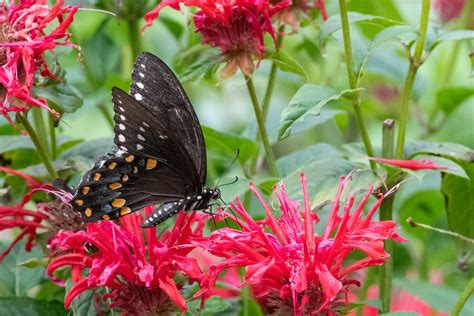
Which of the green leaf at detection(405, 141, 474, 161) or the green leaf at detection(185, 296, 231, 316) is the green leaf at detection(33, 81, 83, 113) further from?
the green leaf at detection(405, 141, 474, 161)

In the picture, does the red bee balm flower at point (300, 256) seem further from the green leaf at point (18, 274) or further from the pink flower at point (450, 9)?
the pink flower at point (450, 9)

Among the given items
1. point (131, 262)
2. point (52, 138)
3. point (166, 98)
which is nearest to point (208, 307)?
point (131, 262)

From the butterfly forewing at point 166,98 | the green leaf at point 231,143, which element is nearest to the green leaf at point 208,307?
the butterfly forewing at point 166,98

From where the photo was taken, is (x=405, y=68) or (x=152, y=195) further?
(x=405, y=68)

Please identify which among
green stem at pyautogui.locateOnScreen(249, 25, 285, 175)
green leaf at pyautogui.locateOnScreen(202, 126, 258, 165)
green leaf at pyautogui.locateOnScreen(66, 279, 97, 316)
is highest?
green stem at pyautogui.locateOnScreen(249, 25, 285, 175)

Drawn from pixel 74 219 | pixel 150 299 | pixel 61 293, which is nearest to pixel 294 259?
pixel 150 299

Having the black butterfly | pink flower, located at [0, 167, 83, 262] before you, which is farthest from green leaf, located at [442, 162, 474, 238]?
pink flower, located at [0, 167, 83, 262]

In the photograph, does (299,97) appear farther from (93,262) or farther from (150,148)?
(93,262)
